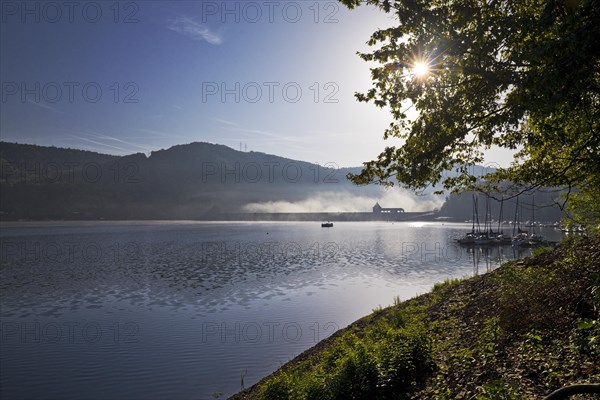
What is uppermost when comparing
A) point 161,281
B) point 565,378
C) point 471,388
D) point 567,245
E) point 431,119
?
point 431,119

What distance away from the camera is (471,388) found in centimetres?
808

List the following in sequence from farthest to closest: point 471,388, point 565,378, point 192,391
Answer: point 192,391
point 471,388
point 565,378

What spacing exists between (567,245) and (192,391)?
57.3 ft

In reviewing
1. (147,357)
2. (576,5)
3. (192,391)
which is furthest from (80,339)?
(576,5)

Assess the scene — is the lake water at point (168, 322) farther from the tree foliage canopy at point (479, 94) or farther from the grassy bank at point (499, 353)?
the tree foliage canopy at point (479, 94)

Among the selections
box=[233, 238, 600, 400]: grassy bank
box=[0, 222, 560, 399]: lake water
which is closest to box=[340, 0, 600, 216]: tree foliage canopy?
box=[233, 238, 600, 400]: grassy bank

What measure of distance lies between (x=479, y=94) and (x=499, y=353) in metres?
6.90

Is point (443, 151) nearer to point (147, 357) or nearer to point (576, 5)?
point (576, 5)

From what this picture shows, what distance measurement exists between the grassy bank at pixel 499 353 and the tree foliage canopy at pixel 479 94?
308 centimetres

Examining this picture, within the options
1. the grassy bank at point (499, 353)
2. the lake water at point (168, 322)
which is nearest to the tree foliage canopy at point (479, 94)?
the grassy bank at point (499, 353)

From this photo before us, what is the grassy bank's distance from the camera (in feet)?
25.0

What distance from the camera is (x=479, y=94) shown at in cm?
1039

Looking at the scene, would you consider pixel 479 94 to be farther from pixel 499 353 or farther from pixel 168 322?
pixel 168 322

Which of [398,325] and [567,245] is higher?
[567,245]
